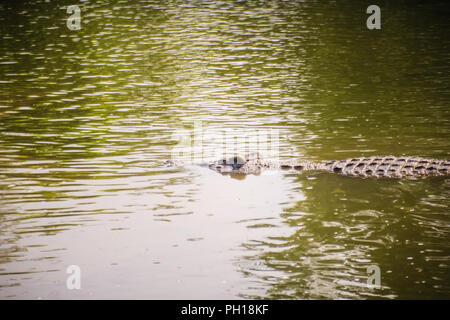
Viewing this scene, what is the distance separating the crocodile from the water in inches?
6.8

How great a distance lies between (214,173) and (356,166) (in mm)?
2460

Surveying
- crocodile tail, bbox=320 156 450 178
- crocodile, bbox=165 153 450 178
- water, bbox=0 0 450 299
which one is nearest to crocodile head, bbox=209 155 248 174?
crocodile, bbox=165 153 450 178

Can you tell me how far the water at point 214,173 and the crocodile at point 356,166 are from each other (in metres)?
0.17

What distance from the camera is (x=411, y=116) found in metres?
13.1

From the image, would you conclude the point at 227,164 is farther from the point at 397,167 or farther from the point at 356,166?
the point at 397,167

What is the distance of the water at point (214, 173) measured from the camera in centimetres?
659

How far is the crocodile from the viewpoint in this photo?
9.43 metres

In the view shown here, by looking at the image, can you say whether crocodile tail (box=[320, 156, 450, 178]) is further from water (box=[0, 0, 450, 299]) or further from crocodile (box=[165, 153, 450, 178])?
water (box=[0, 0, 450, 299])

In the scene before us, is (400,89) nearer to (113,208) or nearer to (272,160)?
(272,160)

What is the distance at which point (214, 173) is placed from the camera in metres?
10.3

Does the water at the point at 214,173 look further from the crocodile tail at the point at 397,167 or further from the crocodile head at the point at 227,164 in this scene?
A: the crocodile head at the point at 227,164

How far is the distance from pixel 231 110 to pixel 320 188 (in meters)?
5.15

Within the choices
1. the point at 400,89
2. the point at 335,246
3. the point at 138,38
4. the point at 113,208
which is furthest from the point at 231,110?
the point at 138,38
